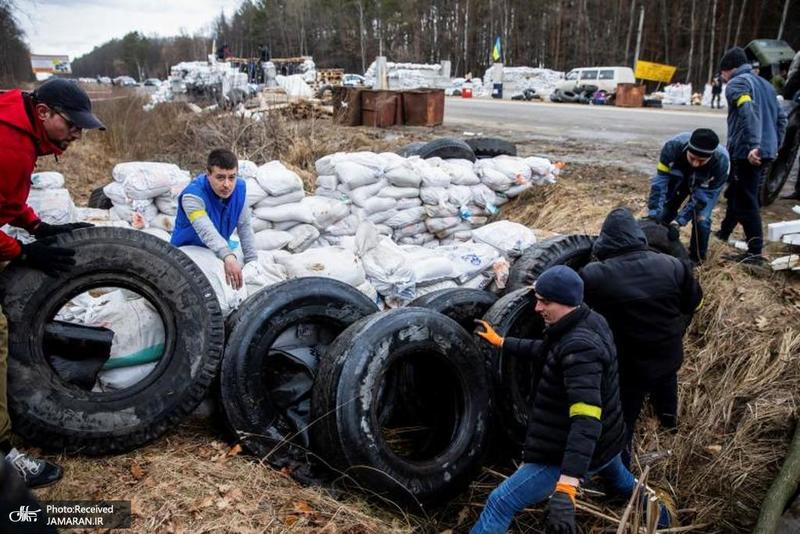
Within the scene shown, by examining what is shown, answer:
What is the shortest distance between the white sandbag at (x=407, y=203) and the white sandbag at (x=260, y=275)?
86.0 inches

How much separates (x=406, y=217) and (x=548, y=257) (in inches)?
84.4

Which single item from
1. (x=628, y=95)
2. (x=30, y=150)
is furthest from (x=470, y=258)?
(x=628, y=95)

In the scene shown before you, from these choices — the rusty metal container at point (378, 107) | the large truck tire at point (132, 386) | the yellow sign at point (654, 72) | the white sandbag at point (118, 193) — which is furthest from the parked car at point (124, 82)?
the large truck tire at point (132, 386)

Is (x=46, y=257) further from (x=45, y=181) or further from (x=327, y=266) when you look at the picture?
(x=45, y=181)

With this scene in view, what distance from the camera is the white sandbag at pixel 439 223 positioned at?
6.43 meters

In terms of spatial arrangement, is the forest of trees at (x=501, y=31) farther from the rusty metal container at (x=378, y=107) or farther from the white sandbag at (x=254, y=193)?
the white sandbag at (x=254, y=193)

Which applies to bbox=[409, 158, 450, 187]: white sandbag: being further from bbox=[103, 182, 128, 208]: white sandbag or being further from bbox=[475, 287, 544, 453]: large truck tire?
bbox=[103, 182, 128, 208]: white sandbag

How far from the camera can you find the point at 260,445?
3330 mm

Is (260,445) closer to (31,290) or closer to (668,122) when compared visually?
(31,290)

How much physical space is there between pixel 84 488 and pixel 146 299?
112 cm

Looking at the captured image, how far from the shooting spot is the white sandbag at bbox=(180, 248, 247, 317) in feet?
12.6

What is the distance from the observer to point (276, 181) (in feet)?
17.7

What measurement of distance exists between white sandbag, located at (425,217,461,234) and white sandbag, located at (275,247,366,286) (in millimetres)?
2056

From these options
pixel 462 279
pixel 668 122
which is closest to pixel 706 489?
pixel 462 279
